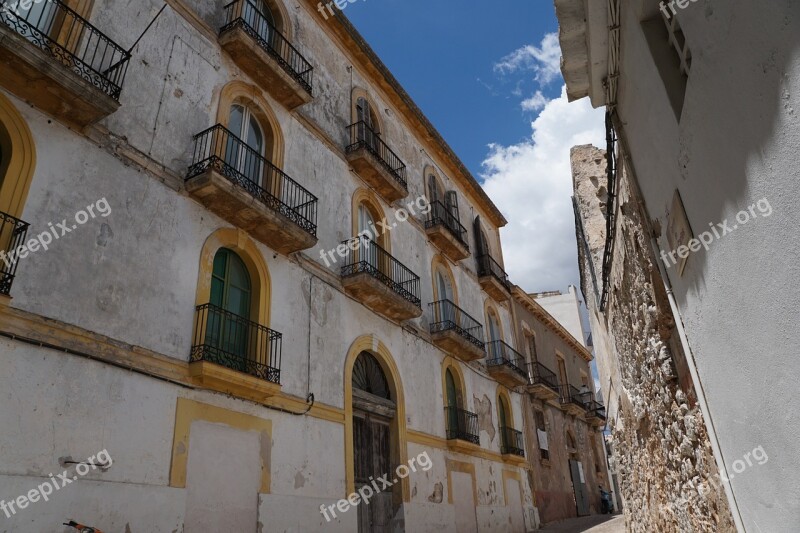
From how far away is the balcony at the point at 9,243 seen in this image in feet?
20.7

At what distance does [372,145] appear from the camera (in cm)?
1540

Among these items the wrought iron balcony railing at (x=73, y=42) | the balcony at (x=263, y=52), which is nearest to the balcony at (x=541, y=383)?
the balcony at (x=263, y=52)

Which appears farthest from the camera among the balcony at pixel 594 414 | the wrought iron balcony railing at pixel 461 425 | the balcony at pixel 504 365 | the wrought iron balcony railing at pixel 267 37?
the balcony at pixel 594 414

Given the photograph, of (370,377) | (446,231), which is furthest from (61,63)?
(446,231)

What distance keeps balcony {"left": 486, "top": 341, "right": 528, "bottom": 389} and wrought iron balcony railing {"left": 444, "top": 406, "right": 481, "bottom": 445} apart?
2.44 metres

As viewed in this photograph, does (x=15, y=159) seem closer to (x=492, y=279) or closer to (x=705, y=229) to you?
(x=705, y=229)

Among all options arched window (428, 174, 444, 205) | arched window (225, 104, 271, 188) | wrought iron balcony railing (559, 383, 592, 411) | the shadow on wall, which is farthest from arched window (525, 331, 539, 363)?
the shadow on wall

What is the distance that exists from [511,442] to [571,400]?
773cm

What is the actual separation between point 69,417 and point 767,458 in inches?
265

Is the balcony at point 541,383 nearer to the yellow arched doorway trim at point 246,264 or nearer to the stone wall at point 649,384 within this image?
the stone wall at point 649,384

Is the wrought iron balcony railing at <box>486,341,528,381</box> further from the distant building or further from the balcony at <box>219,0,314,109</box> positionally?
the distant building

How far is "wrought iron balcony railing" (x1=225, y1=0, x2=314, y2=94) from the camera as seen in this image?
439 inches

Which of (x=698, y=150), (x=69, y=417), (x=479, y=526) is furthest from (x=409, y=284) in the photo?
(x=698, y=150)

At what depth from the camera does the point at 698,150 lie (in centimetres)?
379
